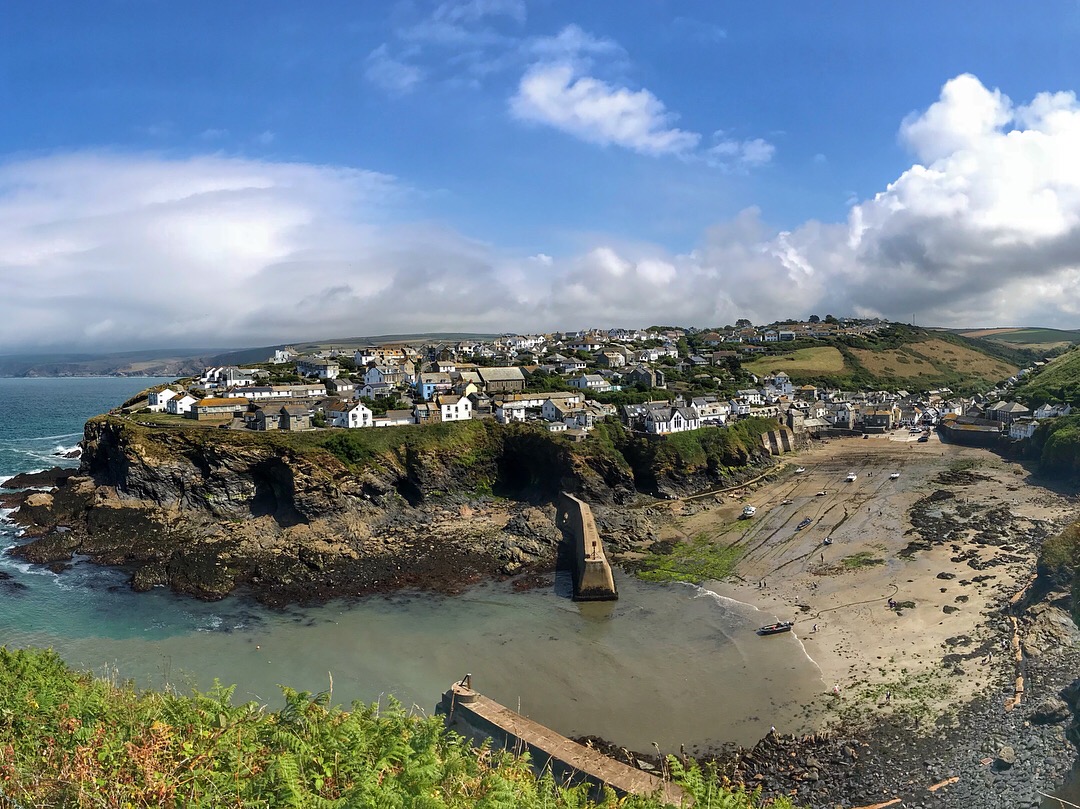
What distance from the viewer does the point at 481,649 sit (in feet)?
74.8

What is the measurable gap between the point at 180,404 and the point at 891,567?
165 feet

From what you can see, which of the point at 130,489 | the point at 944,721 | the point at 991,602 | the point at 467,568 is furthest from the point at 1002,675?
the point at 130,489

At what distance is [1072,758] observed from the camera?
15.3 meters

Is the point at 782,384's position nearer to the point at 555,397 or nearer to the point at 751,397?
the point at 751,397

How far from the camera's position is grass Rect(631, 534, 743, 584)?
1172 inches

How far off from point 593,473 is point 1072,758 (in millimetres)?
28105

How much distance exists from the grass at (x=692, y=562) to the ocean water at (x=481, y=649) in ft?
4.49

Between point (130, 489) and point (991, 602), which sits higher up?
point (130, 489)

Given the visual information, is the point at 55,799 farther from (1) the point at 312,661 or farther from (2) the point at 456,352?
(2) the point at 456,352

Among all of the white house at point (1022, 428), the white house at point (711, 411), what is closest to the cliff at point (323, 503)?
the white house at point (711, 411)

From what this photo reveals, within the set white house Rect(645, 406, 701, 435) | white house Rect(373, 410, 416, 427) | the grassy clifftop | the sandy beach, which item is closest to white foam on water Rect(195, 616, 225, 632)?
the grassy clifftop

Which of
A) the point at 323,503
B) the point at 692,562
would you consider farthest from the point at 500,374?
the point at 692,562

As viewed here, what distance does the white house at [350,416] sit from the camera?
149 feet

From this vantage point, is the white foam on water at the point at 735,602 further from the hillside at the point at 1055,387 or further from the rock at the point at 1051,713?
the hillside at the point at 1055,387
